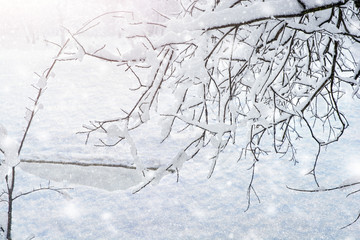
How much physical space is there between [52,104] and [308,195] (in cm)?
792

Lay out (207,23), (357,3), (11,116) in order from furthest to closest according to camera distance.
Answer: (11,116), (357,3), (207,23)

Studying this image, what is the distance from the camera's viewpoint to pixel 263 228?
383 centimetres

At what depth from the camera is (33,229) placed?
3680 millimetres

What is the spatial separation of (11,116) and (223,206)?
6.70 meters

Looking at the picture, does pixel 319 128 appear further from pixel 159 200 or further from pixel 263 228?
pixel 159 200

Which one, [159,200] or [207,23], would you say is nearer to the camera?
[207,23]

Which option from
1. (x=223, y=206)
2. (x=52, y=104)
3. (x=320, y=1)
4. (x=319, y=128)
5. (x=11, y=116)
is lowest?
(x=320, y=1)

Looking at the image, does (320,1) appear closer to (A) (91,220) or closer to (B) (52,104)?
(A) (91,220)

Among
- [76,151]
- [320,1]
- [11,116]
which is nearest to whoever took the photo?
[320,1]

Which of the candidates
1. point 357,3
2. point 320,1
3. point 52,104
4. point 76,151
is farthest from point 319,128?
point 52,104

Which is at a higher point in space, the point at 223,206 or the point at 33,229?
the point at 223,206

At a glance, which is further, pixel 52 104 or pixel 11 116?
pixel 52 104

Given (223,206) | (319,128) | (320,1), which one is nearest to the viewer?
(320,1)

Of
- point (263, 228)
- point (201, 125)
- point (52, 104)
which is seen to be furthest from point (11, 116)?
point (201, 125)
